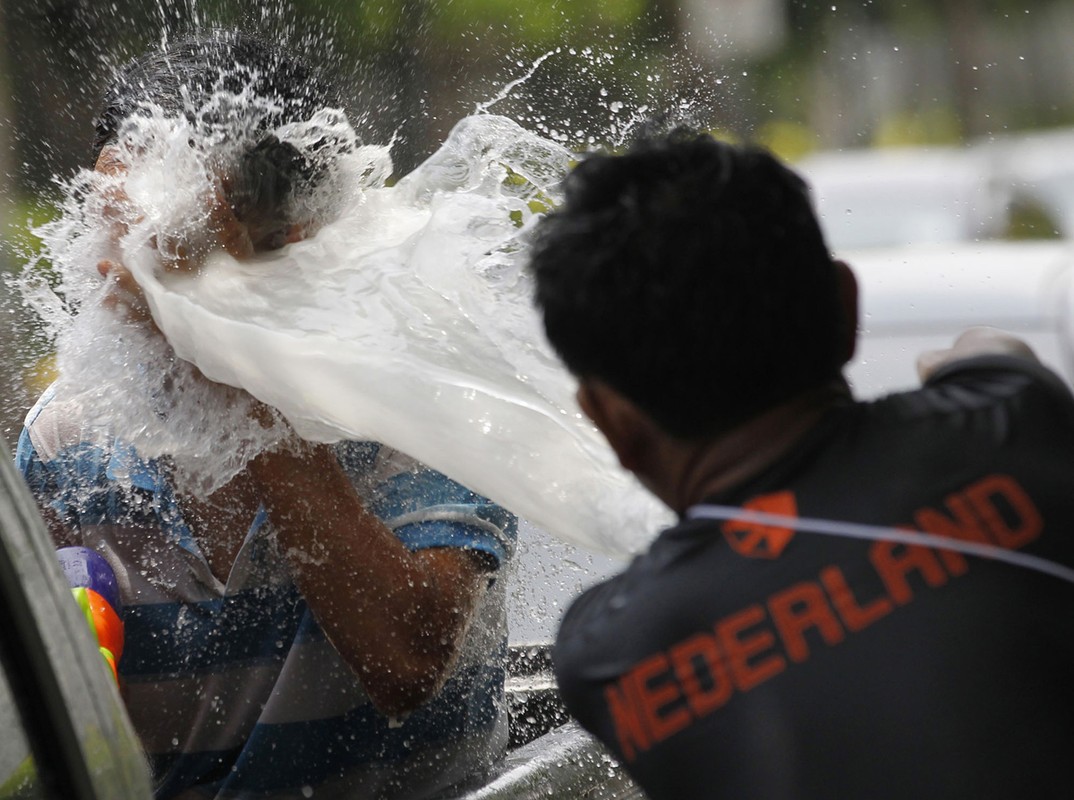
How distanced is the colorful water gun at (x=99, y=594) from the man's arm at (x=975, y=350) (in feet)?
3.89

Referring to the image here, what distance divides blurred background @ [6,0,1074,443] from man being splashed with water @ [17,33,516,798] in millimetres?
469

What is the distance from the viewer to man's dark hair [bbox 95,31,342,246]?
192 cm

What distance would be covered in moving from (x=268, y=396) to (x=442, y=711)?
2.10 ft

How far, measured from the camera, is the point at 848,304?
125 centimetres

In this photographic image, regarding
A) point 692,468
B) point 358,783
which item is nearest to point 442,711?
point 358,783

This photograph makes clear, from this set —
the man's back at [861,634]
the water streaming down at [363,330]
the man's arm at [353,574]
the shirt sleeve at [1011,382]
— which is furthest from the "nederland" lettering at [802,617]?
the man's arm at [353,574]

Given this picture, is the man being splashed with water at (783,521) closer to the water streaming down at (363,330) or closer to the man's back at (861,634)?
the man's back at (861,634)

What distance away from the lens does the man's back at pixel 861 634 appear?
100 centimetres

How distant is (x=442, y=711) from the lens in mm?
2102

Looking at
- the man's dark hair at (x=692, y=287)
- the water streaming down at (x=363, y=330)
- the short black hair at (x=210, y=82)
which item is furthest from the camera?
the short black hair at (x=210, y=82)

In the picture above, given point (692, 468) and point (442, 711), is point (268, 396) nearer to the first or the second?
point (442, 711)

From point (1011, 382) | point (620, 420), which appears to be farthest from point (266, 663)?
point (1011, 382)

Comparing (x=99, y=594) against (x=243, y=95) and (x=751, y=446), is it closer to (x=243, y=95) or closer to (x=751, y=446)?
(x=243, y=95)

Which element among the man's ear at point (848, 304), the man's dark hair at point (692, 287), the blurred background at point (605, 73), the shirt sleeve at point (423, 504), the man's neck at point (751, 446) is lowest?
the blurred background at point (605, 73)
